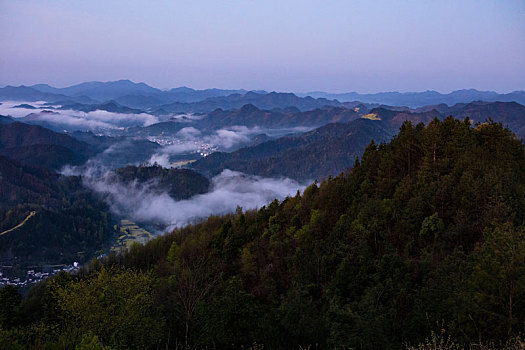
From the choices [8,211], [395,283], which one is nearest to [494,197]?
[395,283]

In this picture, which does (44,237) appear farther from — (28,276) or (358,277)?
(358,277)

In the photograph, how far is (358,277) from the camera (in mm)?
35625

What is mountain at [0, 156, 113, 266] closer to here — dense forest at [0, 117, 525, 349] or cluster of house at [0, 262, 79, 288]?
cluster of house at [0, 262, 79, 288]

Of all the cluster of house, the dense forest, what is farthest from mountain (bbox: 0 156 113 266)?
the dense forest

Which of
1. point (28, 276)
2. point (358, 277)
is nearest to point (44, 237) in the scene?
point (28, 276)

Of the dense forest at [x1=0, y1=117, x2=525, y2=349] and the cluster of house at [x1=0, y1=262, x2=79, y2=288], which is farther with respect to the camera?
the cluster of house at [x1=0, y1=262, x2=79, y2=288]

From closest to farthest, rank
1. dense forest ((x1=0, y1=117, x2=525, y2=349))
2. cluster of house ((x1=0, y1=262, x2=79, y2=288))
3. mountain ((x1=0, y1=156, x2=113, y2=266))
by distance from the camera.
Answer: dense forest ((x1=0, y1=117, x2=525, y2=349)) < cluster of house ((x1=0, y1=262, x2=79, y2=288)) < mountain ((x1=0, y1=156, x2=113, y2=266))

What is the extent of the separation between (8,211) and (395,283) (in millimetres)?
218238

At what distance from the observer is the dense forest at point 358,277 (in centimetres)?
2008

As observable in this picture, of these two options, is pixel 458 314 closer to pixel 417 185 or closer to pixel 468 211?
pixel 468 211

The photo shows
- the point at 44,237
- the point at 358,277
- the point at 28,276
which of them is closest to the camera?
the point at 358,277

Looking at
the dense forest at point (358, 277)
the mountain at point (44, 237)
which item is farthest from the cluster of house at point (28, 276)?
the dense forest at point (358, 277)

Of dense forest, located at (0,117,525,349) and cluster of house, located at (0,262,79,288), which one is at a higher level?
dense forest, located at (0,117,525,349)

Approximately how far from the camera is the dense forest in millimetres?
20078
